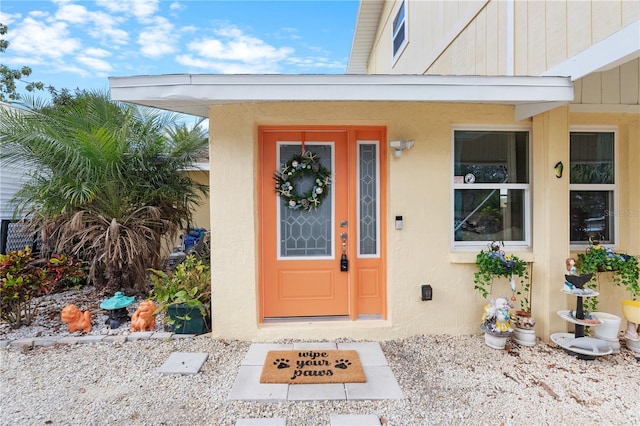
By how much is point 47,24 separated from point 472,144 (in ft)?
35.2

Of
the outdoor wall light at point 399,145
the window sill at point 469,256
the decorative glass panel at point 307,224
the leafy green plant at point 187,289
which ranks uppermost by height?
the outdoor wall light at point 399,145

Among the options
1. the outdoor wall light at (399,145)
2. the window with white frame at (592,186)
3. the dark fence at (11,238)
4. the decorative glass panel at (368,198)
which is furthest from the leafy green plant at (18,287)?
the window with white frame at (592,186)

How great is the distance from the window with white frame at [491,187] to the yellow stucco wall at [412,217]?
0.14 metres

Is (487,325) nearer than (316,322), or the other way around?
(487,325)

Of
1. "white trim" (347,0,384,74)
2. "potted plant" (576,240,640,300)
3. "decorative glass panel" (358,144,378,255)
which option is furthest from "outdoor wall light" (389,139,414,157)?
"white trim" (347,0,384,74)

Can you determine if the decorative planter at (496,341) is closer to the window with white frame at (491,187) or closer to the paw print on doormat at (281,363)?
the window with white frame at (491,187)

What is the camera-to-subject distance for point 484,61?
181 inches

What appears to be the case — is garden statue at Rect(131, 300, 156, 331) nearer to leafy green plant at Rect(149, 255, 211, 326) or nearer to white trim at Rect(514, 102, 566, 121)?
leafy green plant at Rect(149, 255, 211, 326)

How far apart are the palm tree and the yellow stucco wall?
1690 millimetres

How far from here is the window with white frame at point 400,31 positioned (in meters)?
7.51

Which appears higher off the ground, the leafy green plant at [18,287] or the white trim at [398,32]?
the white trim at [398,32]

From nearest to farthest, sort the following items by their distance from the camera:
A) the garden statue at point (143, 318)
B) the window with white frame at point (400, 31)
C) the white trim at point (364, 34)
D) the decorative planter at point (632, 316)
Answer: the decorative planter at point (632, 316)
the garden statue at point (143, 318)
the window with white frame at point (400, 31)
the white trim at point (364, 34)

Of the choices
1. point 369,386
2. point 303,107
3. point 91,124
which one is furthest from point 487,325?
point 91,124

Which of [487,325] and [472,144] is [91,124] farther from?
[487,325]
